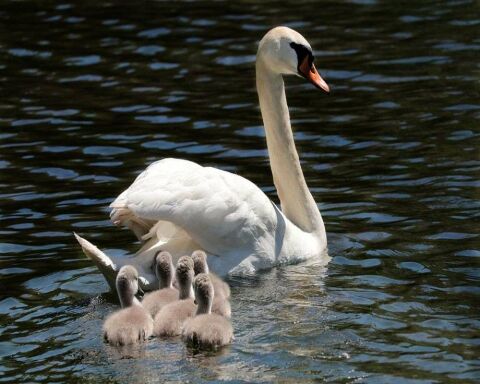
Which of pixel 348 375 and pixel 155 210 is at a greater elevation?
pixel 155 210

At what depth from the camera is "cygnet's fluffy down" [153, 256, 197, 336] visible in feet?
30.5

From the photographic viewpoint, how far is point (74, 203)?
13133 millimetres

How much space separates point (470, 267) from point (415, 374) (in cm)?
252

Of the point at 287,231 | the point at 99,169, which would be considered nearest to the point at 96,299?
the point at 287,231

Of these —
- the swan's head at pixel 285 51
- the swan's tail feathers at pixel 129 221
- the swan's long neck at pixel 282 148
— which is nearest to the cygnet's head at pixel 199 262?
the swan's tail feathers at pixel 129 221

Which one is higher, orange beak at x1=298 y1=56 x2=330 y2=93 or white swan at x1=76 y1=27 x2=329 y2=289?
orange beak at x1=298 y1=56 x2=330 y2=93

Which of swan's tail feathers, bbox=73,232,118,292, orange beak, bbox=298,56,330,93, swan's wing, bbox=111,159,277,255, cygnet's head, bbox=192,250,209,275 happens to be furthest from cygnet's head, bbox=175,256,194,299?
orange beak, bbox=298,56,330,93

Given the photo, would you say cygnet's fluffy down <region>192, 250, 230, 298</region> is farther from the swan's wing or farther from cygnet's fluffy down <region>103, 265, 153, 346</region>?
cygnet's fluffy down <region>103, 265, 153, 346</region>

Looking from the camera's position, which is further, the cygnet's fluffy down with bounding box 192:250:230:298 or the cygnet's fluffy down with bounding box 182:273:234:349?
the cygnet's fluffy down with bounding box 192:250:230:298

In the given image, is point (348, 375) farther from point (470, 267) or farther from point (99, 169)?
point (99, 169)

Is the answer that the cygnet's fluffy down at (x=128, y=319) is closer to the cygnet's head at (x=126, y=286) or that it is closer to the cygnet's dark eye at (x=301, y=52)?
the cygnet's head at (x=126, y=286)

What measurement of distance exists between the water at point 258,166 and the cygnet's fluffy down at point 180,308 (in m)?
0.15

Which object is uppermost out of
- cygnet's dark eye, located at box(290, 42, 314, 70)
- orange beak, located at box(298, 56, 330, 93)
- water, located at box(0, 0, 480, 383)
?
cygnet's dark eye, located at box(290, 42, 314, 70)

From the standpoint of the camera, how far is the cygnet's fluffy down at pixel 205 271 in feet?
32.6
